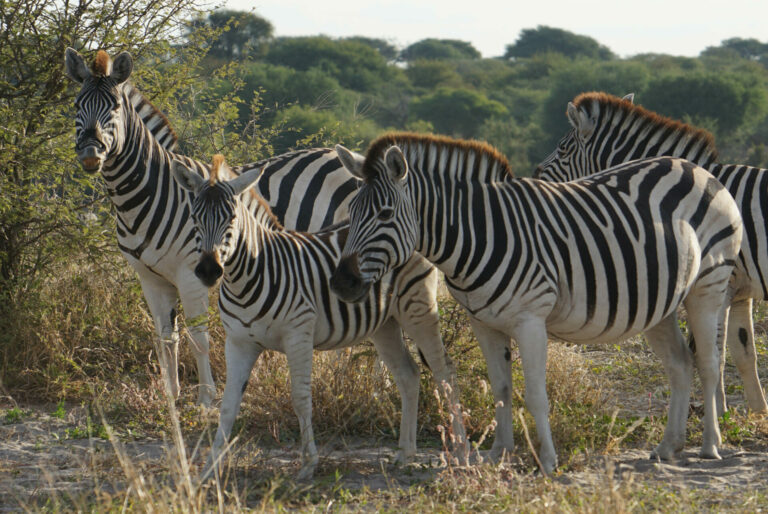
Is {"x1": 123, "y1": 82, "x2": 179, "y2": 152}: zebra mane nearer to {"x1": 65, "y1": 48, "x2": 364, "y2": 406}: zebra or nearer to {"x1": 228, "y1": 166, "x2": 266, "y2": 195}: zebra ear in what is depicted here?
{"x1": 65, "y1": 48, "x2": 364, "y2": 406}: zebra

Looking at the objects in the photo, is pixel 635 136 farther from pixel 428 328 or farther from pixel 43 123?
pixel 43 123

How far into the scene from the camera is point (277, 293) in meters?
4.98

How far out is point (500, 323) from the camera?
4.98 m

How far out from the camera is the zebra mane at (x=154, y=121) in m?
6.69

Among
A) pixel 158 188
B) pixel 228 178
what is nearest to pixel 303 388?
pixel 228 178

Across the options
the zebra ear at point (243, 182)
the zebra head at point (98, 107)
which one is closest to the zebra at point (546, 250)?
the zebra ear at point (243, 182)

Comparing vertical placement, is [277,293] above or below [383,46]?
below

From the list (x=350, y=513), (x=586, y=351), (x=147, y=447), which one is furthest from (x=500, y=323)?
(x=586, y=351)

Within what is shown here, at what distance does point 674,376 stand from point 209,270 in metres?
3.01

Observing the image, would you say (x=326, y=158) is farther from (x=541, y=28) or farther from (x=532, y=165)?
(x=541, y=28)

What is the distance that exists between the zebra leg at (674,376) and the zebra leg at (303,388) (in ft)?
6.92

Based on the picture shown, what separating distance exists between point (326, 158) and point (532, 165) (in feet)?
98.1

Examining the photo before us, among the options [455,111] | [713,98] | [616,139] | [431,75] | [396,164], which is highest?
[431,75]

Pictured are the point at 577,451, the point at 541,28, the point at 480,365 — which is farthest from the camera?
the point at 541,28
